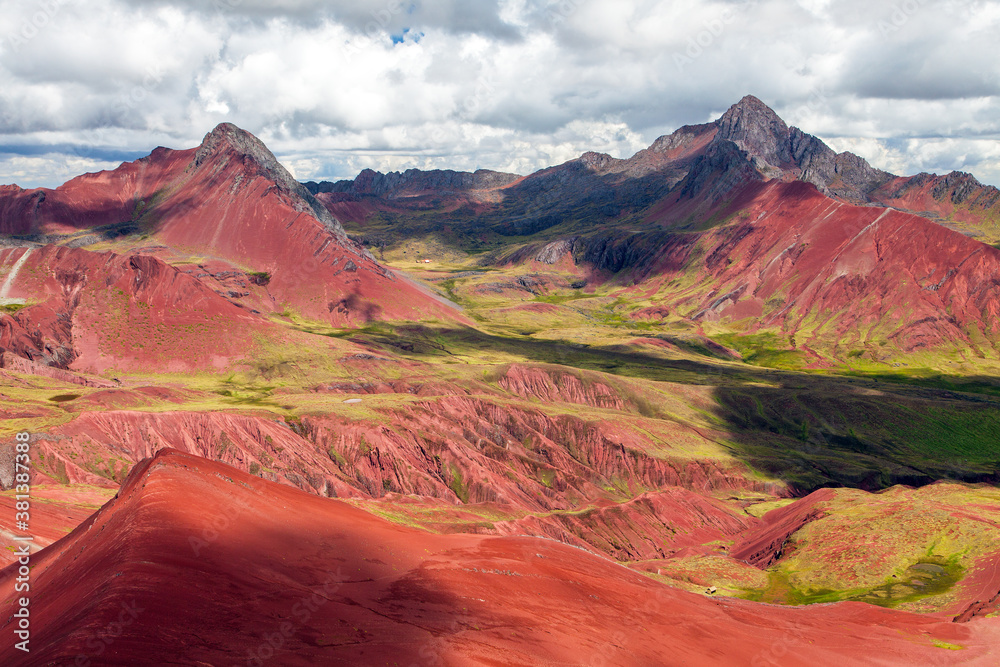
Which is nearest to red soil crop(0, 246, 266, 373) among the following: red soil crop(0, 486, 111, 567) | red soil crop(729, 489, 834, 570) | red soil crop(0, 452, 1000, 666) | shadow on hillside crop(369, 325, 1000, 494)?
shadow on hillside crop(369, 325, 1000, 494)

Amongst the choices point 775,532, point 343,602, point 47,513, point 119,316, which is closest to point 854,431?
point 775,532

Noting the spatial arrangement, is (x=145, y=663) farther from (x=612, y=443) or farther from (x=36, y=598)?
(x=612, y=443)

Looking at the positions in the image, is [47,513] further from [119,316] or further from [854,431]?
[854,431]

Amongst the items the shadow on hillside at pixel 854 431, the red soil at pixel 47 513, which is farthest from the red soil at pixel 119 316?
the red soil at pixel 47 513

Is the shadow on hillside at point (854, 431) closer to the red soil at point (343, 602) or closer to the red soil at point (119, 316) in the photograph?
the red soil at point (119, 316)

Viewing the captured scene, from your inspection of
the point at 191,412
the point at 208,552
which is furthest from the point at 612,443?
the point at 208,552

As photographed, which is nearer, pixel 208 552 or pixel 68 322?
pixel 208 552

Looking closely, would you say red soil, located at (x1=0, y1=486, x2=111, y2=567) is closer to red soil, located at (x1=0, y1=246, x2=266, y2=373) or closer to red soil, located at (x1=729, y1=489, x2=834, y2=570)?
red soil, located at (x1=729, y1=489, x2=834, y2=570)
